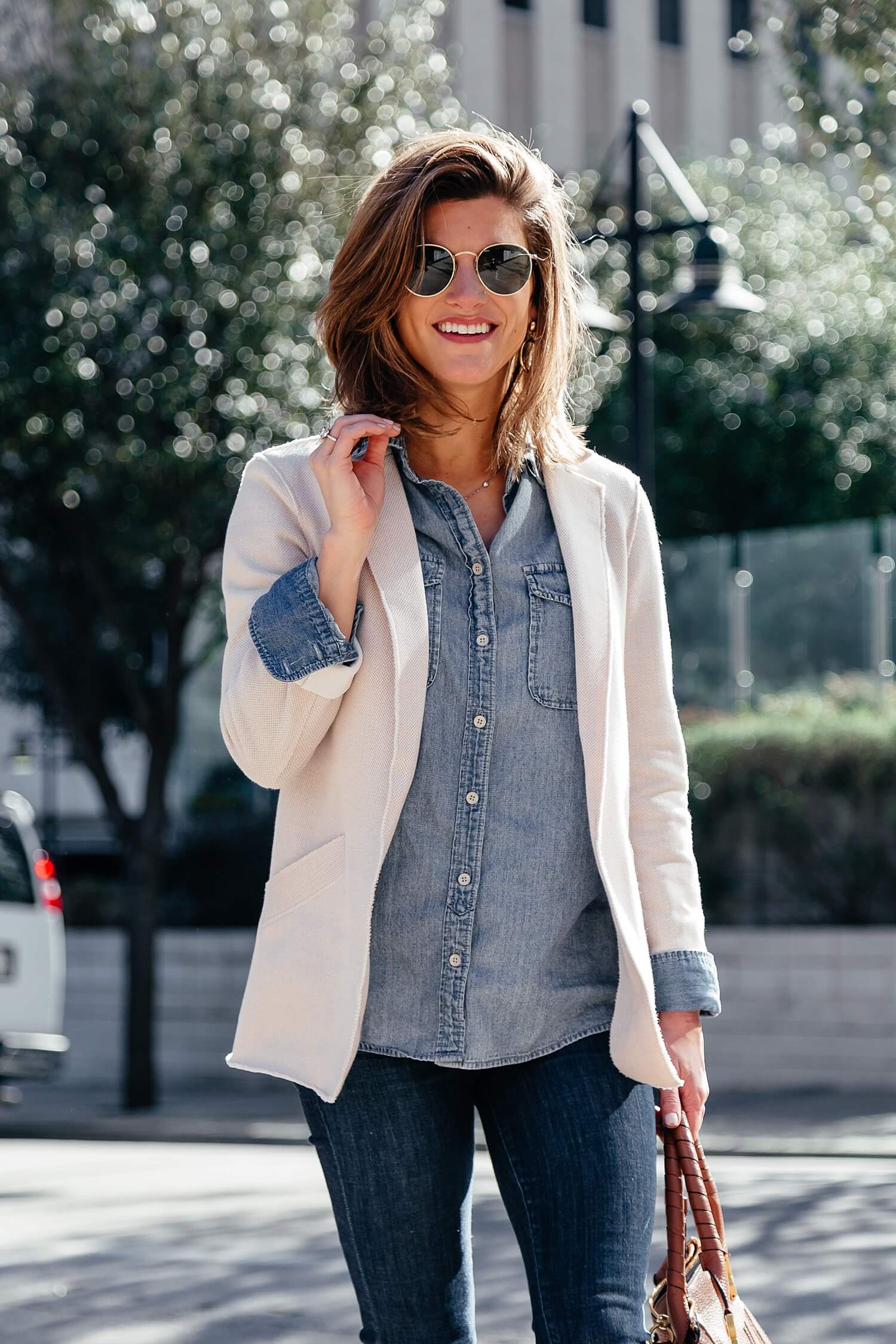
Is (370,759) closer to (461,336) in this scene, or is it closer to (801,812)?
(461,336)

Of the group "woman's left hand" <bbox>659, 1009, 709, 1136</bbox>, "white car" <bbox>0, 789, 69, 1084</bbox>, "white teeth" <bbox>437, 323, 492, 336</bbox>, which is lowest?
"white car" <bbox>0, 789, 69, 1084</bbox>

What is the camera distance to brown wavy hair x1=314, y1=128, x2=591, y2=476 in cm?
229

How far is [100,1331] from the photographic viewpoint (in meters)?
4.80

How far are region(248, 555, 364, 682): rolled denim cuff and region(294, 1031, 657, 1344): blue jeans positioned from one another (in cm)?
46

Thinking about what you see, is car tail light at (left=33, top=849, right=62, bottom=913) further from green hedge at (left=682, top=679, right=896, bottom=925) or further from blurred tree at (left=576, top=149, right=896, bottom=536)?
blurred tree at (left=576, top=149, right=896, bottom=536)

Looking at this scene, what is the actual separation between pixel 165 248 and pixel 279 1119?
5215 millimetres

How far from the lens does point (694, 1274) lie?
224cm

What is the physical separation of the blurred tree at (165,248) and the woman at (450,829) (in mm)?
8653

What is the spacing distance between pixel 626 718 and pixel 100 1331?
318 cm

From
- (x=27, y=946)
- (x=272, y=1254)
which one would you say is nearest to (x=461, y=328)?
(x=272, y=1254)

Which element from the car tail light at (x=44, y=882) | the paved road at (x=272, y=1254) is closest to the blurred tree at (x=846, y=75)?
the paved road at (x=272, y=1254)

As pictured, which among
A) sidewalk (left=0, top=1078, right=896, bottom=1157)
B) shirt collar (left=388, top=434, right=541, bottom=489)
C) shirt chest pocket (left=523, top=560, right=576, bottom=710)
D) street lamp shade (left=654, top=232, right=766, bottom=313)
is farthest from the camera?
street lamp shade (left=654, top=232, right=766, bottom=313)

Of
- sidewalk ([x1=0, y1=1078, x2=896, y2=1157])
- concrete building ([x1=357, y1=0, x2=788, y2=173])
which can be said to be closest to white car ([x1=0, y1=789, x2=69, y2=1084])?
sidewalk ([x1=0, y1=1078, x2=896, y2=1157])

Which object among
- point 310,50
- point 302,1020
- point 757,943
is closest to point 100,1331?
point 302,1020
